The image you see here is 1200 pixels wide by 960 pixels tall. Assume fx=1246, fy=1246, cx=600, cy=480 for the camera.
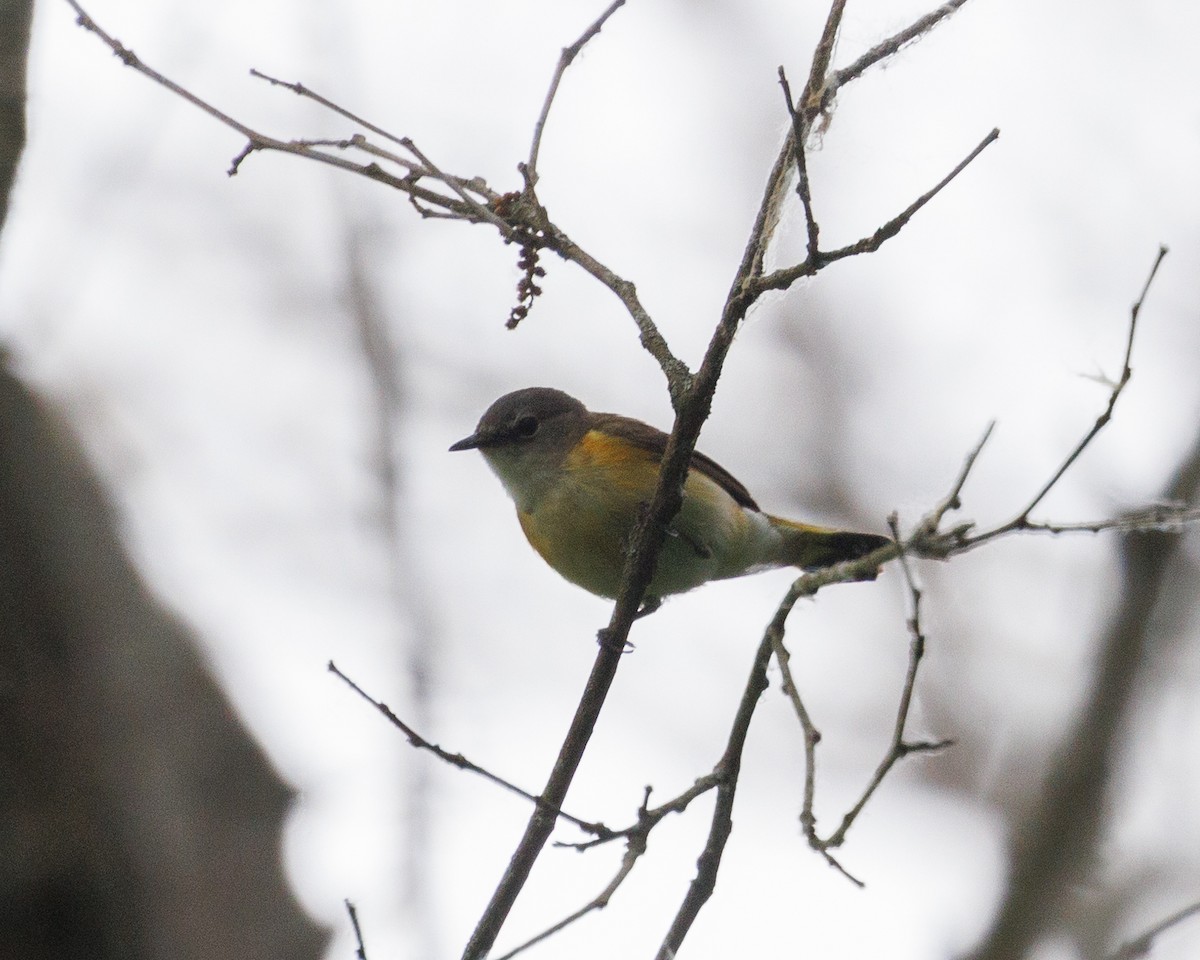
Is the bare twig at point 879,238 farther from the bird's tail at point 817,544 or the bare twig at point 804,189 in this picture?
the bird's tail at point 817,544

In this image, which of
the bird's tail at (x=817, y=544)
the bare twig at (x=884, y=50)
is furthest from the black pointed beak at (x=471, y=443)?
the bare twig at (x=884, y=50)

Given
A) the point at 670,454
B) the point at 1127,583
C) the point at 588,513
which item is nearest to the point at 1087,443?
the point at 670,454

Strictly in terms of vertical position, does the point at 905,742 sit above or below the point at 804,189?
below

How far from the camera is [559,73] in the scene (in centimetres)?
299

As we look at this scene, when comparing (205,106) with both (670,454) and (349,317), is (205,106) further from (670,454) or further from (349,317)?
(349,317)

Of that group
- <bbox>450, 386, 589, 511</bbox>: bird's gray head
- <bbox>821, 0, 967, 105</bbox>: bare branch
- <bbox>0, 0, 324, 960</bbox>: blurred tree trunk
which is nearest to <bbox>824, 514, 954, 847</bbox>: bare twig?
<bbox>821, 0, 967, 105</bbox>: bare branch

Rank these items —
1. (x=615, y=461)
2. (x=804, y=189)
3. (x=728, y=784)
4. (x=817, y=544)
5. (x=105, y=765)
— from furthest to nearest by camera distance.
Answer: (x=105, y=765) → (x=817, y=544) → (x=615, y=461) → (x=728, y=784) → (x=804, y=189)

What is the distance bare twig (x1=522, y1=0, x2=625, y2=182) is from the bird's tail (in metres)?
2.12

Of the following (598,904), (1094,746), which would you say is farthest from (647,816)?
(1094,746)

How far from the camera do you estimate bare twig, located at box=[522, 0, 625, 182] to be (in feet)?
9.62

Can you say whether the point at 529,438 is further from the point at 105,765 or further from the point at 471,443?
the point at 105,765

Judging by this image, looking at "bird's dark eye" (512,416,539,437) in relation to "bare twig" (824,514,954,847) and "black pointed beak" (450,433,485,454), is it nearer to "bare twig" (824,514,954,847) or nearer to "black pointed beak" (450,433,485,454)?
"black pointed beak" (450,433,485,454)

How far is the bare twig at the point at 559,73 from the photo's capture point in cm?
293

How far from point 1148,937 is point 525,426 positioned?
265 centimetres
